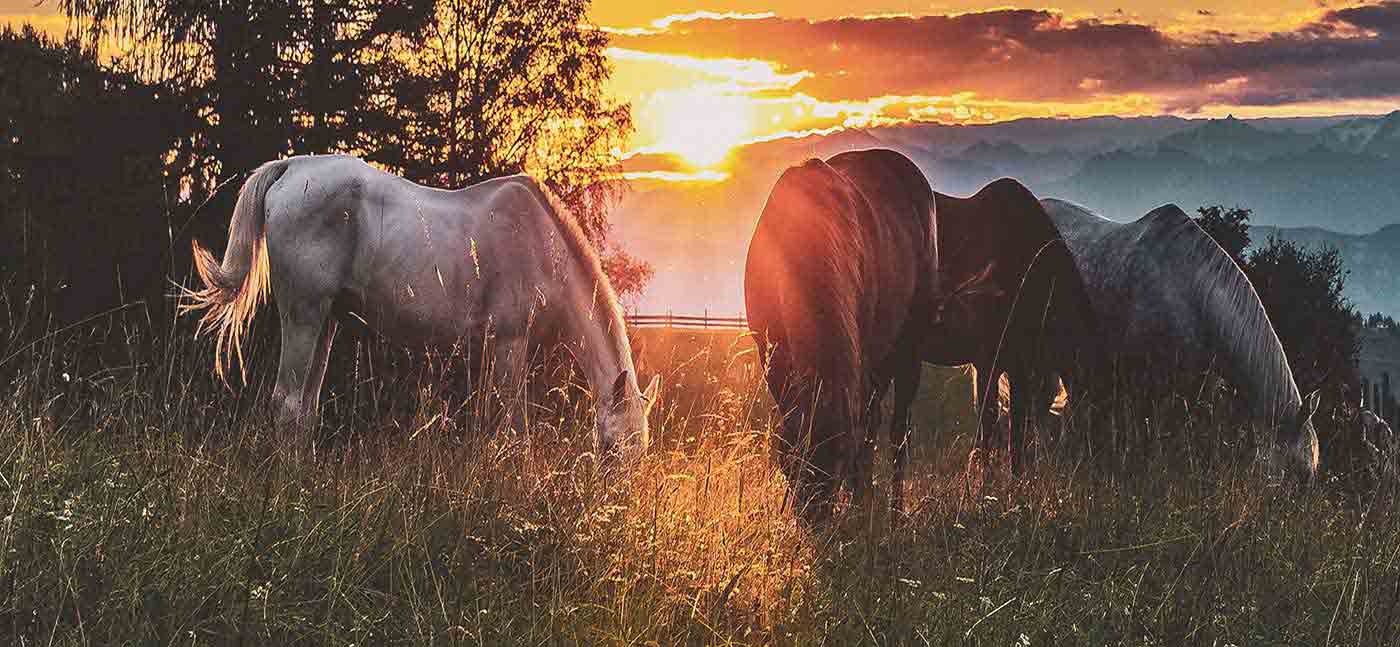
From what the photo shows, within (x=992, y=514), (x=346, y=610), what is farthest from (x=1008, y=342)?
(x=346, y=610)

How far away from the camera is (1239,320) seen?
30.4 ft

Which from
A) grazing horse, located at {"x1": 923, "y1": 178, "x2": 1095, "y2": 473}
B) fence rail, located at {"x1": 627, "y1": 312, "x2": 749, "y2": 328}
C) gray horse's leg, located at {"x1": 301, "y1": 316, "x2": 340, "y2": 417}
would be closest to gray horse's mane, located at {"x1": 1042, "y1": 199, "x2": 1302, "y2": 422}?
grazing horse, located at {"x1": 923, "y1": 178, "x2": 1095, "y2": 473}

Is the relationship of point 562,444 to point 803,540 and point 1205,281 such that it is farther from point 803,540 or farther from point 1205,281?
point 1205,281

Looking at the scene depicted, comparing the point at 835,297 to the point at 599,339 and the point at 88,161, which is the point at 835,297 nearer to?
the point at 599,339

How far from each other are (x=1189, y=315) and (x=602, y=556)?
23.3 ft

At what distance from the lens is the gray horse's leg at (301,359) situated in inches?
322

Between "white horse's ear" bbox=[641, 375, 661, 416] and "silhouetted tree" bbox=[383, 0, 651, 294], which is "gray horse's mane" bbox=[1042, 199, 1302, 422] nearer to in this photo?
"white horse's ear" bbox=[641, 375, 661, 416]

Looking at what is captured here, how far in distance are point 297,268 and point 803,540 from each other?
5063mm

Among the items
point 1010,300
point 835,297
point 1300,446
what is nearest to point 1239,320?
point 1300,446

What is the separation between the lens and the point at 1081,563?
5.10 metres

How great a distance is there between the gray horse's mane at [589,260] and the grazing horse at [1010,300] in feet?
7.91

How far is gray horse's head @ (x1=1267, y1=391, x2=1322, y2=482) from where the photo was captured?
7.98 m

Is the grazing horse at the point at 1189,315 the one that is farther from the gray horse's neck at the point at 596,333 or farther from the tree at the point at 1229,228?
the tree at the point at 1229,228

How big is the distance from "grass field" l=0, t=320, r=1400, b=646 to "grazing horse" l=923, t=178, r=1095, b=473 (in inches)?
117
